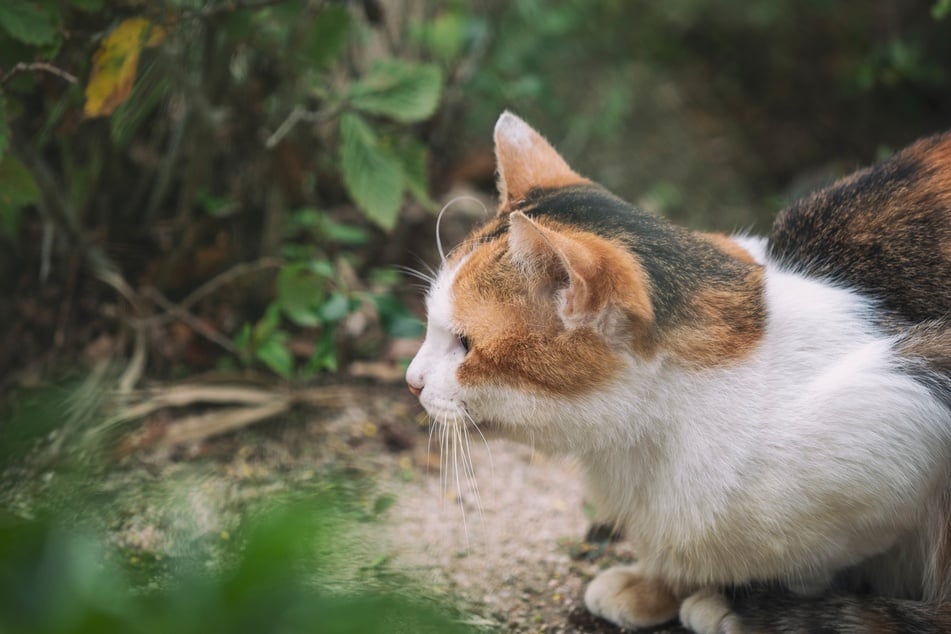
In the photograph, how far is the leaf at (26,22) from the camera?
179 cm

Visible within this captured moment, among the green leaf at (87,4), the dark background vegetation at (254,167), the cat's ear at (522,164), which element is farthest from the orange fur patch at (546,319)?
the green leaf at (87,4)

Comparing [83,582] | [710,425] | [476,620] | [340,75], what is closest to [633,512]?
[710,425]

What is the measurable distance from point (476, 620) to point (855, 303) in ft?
2.91

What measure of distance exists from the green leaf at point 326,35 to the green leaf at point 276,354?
2.38 ft

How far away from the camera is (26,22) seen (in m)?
1.81

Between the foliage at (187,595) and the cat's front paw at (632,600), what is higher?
the foliage at (187,595)

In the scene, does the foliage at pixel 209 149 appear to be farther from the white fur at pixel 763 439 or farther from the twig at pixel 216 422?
the white fur at pixel 763 439

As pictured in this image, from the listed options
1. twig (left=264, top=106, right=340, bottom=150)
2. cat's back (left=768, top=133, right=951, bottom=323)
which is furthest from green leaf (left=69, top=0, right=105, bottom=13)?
cat's back (left=768, top=133, right=951, bottom=323)

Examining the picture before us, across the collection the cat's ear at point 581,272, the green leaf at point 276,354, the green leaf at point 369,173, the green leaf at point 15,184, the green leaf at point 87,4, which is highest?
the green leaf at point 87,4

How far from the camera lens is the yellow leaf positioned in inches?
76.7

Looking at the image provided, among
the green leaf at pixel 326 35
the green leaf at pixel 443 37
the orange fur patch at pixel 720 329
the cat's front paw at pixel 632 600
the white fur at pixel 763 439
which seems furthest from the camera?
the green leaf at pixel 443 37

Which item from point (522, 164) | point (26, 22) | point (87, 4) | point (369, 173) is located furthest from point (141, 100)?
point (522, 164)

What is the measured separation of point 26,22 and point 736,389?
1492 mm

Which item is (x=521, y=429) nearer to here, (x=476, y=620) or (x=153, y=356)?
(x=476, y=620)
